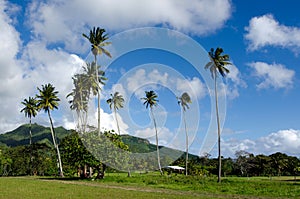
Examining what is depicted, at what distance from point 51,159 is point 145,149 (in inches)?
1576

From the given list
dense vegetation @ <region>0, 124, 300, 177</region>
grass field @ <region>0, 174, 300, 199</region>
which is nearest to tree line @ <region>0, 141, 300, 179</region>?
dense vegetation @ <region>0, 124, 300, 177</region>

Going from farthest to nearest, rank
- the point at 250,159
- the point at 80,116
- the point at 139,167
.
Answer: the point at 250,159 → the point at 139,167 → the point at 80,116

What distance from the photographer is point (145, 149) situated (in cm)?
4584

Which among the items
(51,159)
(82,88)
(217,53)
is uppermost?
(217,53)

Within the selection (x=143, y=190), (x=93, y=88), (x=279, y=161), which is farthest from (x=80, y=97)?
(x=279, y=161)

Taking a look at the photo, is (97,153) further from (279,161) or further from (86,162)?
(279,161)

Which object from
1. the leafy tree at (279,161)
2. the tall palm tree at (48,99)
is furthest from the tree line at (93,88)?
the leafy tree at (279,161)

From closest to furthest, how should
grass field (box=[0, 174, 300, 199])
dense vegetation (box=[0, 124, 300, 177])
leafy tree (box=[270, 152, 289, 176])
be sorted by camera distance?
grass field (box=[0, 174, 300, 199]) → dense vegetation (box=[0, 124, 300, 177]) → leafy tree (box=[270, 152, 289, 176])

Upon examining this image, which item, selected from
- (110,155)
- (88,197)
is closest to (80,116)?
(110,155)

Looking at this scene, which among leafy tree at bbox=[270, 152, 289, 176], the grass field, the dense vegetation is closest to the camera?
the grass field

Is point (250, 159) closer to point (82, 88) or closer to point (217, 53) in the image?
point (217, 53)

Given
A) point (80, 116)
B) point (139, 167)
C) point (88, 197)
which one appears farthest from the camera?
point (139, 167)

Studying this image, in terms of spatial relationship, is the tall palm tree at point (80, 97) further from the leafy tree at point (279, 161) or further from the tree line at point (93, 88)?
the leafy tree at point (279, 161)

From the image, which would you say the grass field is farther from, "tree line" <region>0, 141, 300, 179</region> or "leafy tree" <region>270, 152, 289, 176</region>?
"leafy tree" <region>270, 152, 289, 176</region>
